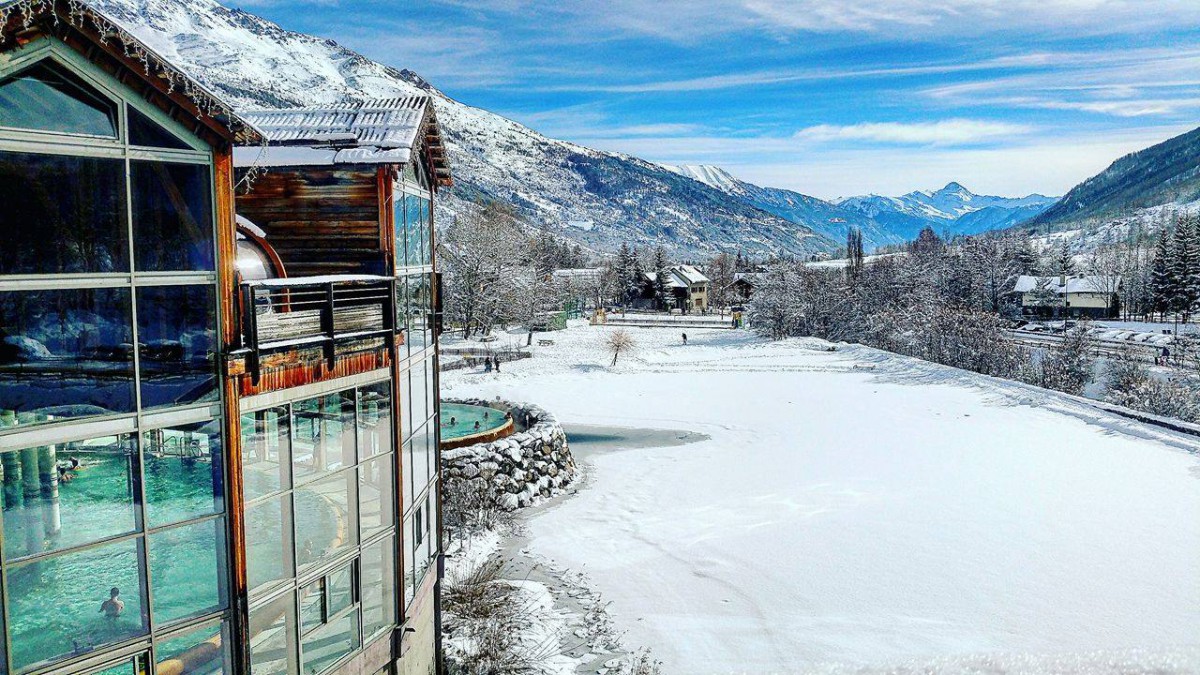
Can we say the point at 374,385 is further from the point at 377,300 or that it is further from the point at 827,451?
the point at 827,451

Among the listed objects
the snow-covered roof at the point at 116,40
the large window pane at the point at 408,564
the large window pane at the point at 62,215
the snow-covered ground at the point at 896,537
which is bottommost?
the snow-covered ground at the point at 896,537

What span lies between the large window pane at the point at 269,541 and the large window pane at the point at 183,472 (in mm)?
611

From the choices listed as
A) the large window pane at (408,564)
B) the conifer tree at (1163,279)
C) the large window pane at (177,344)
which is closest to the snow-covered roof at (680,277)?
the conifer tree at (1163,279)

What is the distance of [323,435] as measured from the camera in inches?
340

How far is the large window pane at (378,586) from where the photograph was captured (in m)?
9.22

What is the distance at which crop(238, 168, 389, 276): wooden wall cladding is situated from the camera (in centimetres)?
963

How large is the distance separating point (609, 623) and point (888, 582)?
5.88 meters

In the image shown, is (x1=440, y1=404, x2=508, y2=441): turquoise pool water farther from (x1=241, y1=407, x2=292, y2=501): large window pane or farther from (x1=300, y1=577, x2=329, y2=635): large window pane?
(x1=241, y1=407, x2=292, y2=501): large window pane

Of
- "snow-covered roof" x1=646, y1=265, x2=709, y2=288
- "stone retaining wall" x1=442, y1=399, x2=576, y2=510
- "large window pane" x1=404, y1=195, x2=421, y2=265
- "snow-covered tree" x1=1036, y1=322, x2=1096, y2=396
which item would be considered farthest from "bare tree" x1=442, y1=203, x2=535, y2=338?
"snow-covered roof" x1=646, y1=265, x2=709, y2=288

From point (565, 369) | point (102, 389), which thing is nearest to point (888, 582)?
point (102, 389)

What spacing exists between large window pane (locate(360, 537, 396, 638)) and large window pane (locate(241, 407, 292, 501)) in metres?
2.05

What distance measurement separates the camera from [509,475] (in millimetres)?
21141

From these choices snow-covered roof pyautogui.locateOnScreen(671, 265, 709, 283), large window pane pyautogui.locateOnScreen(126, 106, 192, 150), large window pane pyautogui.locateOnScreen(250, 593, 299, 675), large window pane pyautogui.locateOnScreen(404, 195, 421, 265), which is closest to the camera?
large window pane pyautogui.locateOnScreen(126, 106, 192, 150)

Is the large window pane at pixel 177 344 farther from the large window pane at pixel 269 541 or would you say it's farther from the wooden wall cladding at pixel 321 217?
the wooden wall cladding at pixel 321 217
